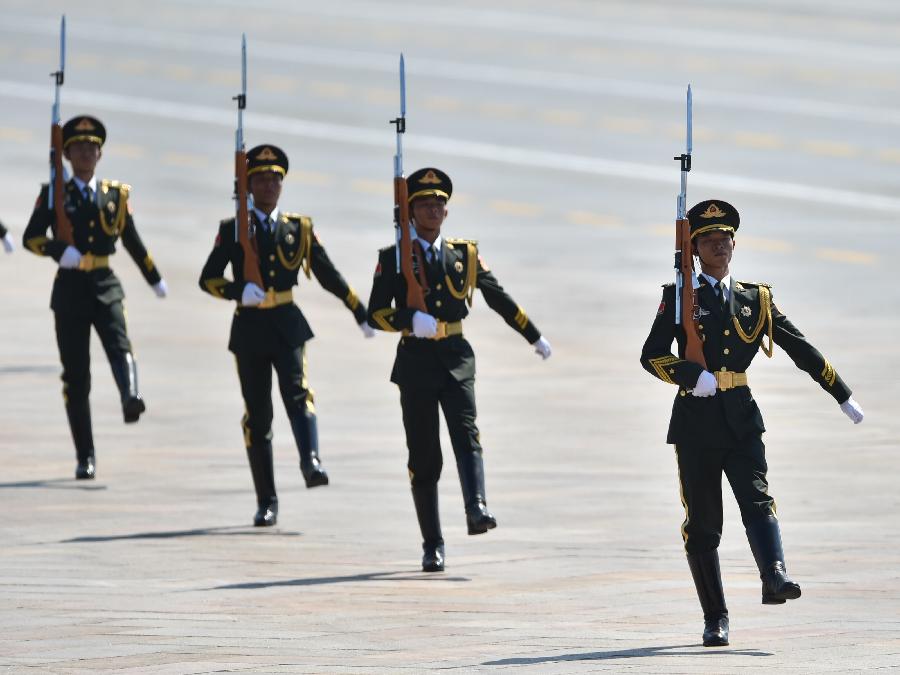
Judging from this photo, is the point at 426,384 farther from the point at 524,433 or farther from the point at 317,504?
the point at 524,433

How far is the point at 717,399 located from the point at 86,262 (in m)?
6.33

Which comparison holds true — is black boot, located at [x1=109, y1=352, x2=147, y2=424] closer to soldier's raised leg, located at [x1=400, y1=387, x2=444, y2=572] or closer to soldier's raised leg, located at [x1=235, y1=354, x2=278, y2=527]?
soldier's raised leg, located at [x1=235, y1=354, x2=278, y2=527]

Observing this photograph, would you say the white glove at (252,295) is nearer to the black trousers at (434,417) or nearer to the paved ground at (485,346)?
the paved ground at (485,346)

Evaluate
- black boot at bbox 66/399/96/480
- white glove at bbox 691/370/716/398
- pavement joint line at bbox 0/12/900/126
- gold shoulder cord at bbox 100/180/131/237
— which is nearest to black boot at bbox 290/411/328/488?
black boot at bbox 66/399/96/480

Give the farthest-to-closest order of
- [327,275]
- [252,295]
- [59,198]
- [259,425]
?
[59,198]
[327,275]
[259,425]
[252,295]

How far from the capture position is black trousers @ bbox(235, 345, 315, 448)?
14508 millimetres

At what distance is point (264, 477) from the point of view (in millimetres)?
14500

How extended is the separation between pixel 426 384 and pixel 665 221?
15313mm

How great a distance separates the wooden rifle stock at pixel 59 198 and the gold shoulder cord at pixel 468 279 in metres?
3.63

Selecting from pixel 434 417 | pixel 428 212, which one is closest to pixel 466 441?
pixel 434 417

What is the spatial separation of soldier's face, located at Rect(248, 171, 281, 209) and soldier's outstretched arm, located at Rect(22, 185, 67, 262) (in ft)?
6.09

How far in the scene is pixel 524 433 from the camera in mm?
17766

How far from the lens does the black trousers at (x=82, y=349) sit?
16000 millimetres

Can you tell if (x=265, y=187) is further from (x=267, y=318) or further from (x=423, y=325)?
(x=423, y=325)
